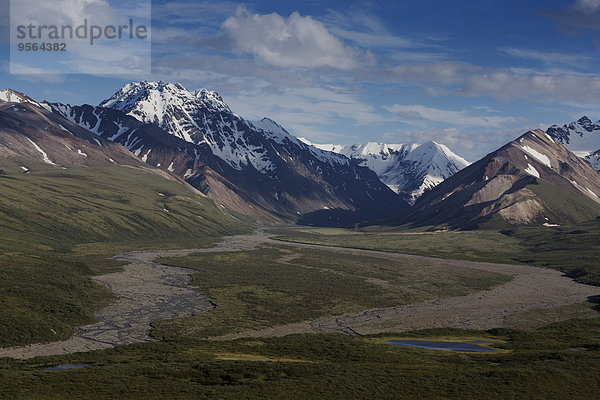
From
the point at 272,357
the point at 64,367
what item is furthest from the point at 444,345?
the point at 64,367

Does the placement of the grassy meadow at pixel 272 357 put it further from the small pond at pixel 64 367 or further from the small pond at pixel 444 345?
the small pond at pixel 444 345

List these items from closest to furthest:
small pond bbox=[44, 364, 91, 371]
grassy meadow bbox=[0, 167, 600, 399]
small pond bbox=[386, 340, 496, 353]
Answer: grassy meadow bbox=[0, 167, 600, 399]
small pond bbox=[44, 364, 91, 371]
small pond bbox=[386, 340, 496, 353]

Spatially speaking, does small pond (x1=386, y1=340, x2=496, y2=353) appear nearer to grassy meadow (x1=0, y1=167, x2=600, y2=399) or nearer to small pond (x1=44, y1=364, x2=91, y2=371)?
grassy meadow (x1=0, y1=167, x2=600, y2=399)

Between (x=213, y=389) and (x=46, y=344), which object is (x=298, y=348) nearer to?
(x=213, y=389)

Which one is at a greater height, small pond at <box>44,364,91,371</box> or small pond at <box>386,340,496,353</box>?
small pond at <box>44,364,91,371</box>

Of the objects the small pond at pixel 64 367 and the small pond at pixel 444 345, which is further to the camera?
the small pond at pixel 444 345

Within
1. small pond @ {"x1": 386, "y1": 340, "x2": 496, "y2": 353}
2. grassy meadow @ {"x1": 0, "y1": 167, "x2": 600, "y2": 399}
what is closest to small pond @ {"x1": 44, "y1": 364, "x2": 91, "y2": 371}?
grassy meadow @ {"x1": 0, "y1": 167, "x2": 600, "y2": 399}

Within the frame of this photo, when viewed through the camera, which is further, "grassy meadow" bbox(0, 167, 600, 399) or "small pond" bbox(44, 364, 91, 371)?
"small pond" bbox(44, 364, 91, 371)

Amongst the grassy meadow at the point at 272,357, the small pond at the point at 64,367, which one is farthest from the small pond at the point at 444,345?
A: the small pond at the point at 64,367
